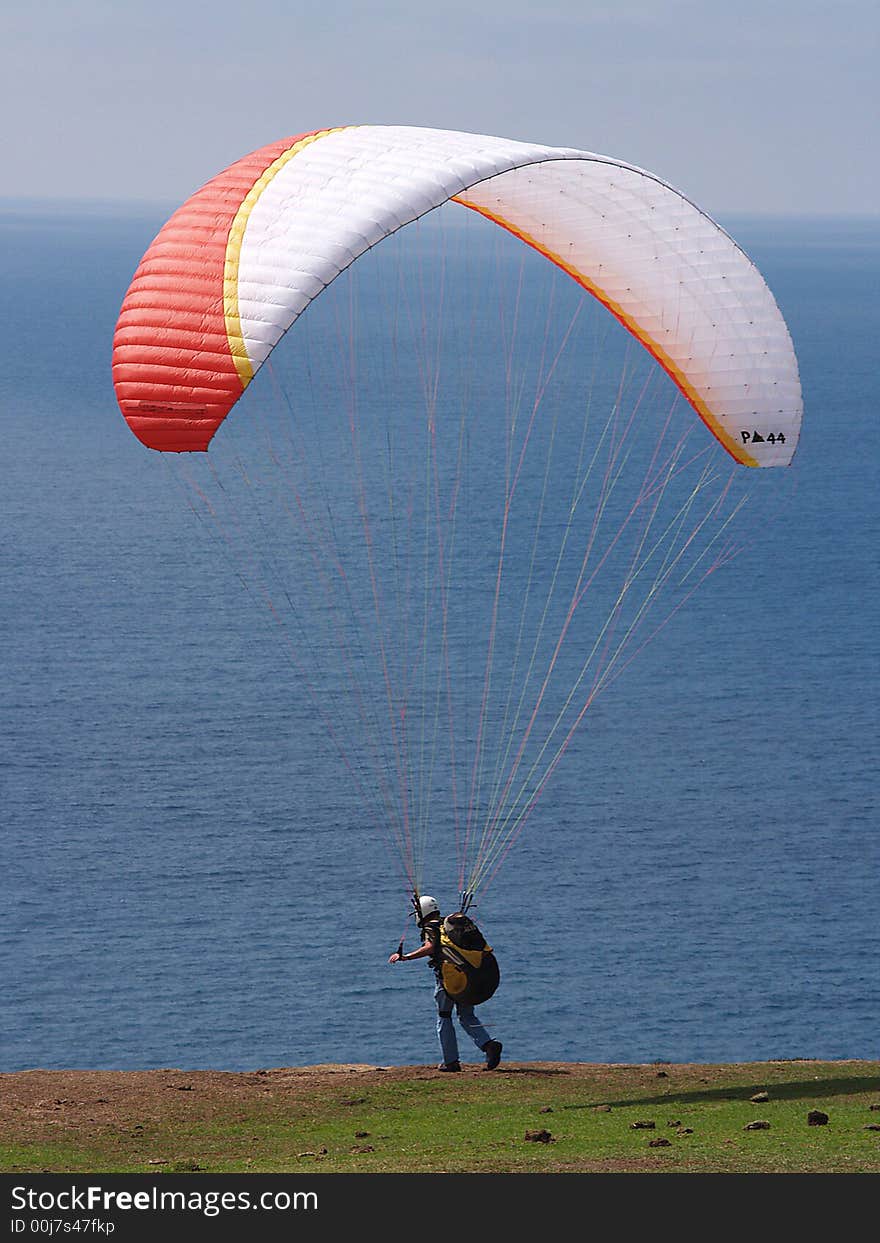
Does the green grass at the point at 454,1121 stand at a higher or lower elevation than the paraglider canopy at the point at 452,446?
lower

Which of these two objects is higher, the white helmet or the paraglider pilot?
the white helmet

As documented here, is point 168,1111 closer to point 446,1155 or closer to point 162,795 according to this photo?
point 446,1155

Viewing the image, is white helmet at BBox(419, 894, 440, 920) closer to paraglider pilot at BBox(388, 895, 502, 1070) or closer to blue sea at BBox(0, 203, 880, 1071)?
paraglider pilot at BBox(388, 895, 502, 1070)

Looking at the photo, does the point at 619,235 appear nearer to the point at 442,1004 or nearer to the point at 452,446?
the point at 442,1004

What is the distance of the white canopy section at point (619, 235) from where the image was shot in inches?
808

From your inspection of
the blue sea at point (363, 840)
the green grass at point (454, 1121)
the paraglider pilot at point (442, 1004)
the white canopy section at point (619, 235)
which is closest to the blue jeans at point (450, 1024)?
the paraglider pilot at point (442, 1004)

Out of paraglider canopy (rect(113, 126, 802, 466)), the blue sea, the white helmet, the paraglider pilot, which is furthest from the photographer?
the blue sea

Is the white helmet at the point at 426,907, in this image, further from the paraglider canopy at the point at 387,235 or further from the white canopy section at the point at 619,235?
the white canopy section at the point at 619,235

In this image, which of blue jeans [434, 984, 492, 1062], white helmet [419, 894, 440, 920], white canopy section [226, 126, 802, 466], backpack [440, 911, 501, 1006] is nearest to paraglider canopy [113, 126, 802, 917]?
white canopy section [226, 126, 802, 466]

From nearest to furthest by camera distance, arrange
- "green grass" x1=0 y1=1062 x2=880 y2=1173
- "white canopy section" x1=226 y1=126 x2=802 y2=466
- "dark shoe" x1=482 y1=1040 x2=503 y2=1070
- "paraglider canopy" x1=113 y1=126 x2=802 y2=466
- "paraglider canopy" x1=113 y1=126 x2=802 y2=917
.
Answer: "green grass" x1=0 y1=1062 x2=880 y2=1173 < "paraglider canopy" x1=113 y1=126 x2=802 y2=466 < "paraglider canopy" x1=113 y1=126 x2=802 y2=917 < "white canopy section" x1=226 y1=126 x2=802 y2=466 < "dark shoe" x1=482 y1=1040 x2=503 y2=1070

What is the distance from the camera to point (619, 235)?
23625 millimetres

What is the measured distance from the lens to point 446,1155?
17797 mm

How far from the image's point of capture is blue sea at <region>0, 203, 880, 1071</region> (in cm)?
4981

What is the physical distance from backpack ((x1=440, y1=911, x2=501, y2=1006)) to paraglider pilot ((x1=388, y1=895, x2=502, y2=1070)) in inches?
7.1
